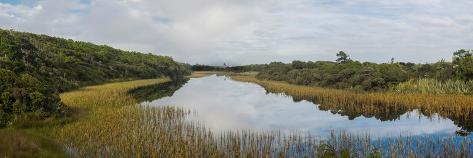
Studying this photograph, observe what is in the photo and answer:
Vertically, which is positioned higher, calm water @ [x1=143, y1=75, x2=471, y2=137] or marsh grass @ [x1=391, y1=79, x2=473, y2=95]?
marsh grass @ [x1=391, y1=79, x2=473, y2=95]

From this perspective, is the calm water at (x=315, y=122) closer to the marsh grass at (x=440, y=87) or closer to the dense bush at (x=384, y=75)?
the marsh grass at (x=440, y=87)

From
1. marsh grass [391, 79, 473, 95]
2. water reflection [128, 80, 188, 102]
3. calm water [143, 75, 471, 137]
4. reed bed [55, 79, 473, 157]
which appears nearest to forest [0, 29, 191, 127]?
reed bed [55, 79, 473, 157]

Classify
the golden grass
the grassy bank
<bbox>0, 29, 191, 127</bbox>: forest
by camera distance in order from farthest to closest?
the golden grass
<bbox>0, 29, 191, 127</bbox>: forest
the grassy bank

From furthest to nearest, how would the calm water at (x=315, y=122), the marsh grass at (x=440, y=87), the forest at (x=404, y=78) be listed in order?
1. the forest at (x=404, y=78)
2. the marsh grass at (x=440, y=87)
3. the calm water at (x=315, y=122)

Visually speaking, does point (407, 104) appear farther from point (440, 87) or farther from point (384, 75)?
point (384, 75)

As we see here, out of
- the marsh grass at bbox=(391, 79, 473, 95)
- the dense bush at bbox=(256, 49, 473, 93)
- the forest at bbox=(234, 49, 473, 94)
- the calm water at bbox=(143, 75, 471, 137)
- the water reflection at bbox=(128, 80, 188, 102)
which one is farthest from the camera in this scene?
the water reflection at bbox=(128, 80, 188, 102)

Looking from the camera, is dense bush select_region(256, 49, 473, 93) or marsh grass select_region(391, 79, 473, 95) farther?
dense bush select_region(256, 49, 473, 93)

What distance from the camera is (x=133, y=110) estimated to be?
31.6m

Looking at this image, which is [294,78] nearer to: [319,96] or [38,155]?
[319,96]

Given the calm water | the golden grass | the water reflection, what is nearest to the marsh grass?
the golden grass

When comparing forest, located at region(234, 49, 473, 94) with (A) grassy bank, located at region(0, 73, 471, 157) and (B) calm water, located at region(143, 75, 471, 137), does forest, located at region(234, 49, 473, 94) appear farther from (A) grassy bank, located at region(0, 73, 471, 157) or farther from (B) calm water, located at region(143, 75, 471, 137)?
(A) grassy bank, located at region(0, 73, 471, 157)

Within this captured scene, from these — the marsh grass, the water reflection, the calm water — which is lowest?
the calm water

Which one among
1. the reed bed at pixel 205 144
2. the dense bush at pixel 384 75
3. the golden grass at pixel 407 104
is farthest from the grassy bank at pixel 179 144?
the dense bush at pixel 384 75

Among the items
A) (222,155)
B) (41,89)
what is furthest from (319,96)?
(222,155)
